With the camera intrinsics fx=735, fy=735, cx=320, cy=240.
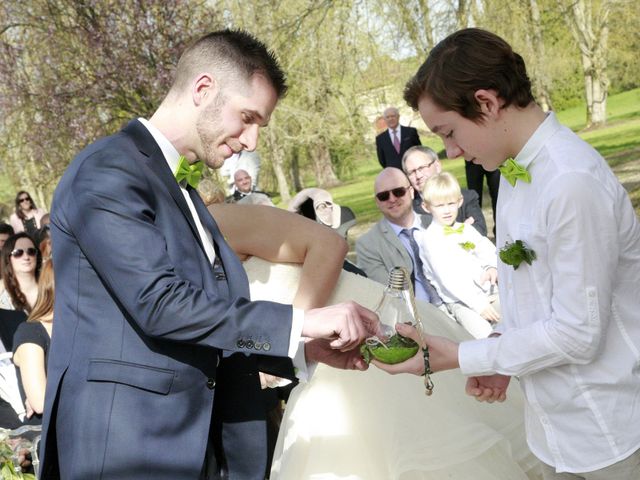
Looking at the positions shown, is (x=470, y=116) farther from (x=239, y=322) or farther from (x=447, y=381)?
(x=447, y=381)

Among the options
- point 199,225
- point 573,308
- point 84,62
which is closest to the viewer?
point 573,308

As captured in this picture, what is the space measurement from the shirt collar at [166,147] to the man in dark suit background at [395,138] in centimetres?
1101

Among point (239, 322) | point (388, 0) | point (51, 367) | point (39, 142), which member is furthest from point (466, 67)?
point (39, 142)

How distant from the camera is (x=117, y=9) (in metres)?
11.7

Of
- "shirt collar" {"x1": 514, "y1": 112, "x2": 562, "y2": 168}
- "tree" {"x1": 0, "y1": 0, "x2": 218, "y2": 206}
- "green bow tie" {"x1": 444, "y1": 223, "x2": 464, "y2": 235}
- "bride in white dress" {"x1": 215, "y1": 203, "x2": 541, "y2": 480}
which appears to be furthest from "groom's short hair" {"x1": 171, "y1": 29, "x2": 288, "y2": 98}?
"tree" {"x1": 0, "y1": 0, "x2": 218, "y2": 206}

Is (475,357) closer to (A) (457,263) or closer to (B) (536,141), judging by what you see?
(B) (536,141)

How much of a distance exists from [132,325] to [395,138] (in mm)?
11633

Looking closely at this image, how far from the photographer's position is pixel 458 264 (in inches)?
215

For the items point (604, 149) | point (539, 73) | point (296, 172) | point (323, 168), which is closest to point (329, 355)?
point (604, 149)

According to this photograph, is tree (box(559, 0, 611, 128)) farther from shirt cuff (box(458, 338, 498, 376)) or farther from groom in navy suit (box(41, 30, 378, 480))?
groom in navy suit (box(41, 30, 378, 480))

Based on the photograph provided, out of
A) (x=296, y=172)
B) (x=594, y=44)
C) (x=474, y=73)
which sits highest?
(x=474, y=73)

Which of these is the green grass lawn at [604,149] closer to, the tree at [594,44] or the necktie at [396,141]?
the tree at [594,44]

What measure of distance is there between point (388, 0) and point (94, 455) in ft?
41.8

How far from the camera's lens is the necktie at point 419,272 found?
5.72m
